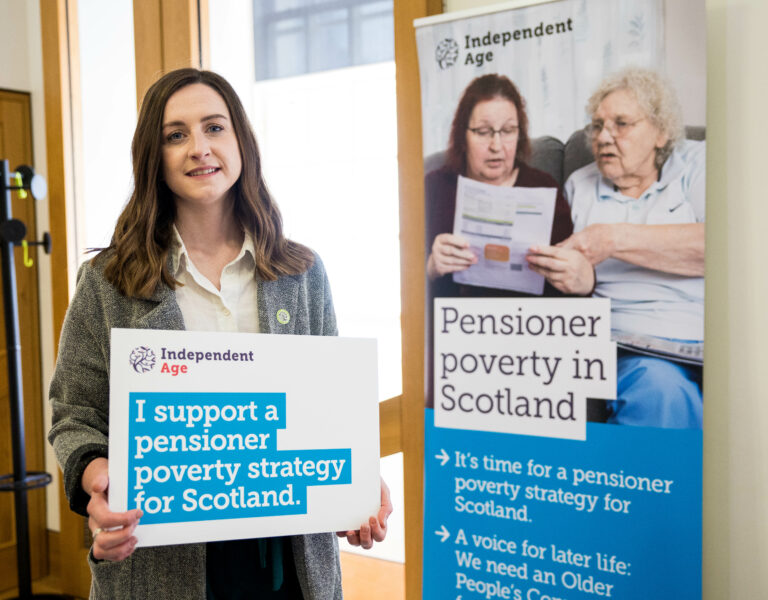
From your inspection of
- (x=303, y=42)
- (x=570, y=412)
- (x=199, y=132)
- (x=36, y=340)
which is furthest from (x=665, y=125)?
(x=36, y=340)

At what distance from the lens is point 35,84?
3.44 meters

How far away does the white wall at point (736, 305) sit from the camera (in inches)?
65.7

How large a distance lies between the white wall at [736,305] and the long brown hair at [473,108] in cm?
39

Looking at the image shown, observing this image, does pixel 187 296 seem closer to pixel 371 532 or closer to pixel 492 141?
pixel 371 532

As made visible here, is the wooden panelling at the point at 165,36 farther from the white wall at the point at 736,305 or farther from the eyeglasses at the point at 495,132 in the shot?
the white wall at the point at 736,305

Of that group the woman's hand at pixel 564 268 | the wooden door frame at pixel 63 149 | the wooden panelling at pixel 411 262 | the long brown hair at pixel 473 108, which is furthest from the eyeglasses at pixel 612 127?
the wooden door frame at pixel 63 149

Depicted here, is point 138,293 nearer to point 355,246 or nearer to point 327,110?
point 355,246

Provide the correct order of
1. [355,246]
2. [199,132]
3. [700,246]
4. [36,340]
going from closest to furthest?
[199,132] → [700,246] → [355,246] → [36,340]

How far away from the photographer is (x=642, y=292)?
1.69 metres

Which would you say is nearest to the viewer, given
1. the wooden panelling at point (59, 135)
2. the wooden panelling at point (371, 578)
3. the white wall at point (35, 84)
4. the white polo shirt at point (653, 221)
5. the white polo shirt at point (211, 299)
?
the white polo shirt at point (211, 299)

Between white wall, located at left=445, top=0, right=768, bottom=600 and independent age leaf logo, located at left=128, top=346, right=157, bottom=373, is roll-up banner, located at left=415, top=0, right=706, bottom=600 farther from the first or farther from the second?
independent age leaf logo, located at left=128, top=346, right=157, bottom=373

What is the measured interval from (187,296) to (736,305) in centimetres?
127

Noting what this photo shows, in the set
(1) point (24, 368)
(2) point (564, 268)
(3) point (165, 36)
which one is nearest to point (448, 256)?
(2) point (564, 268)

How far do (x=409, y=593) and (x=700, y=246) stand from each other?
4.35 ft
